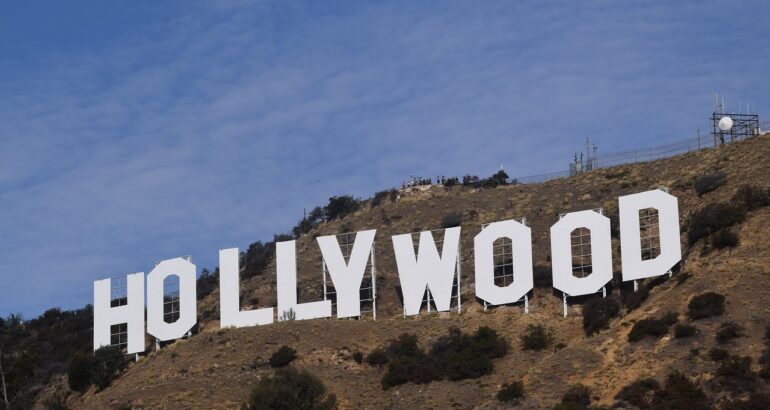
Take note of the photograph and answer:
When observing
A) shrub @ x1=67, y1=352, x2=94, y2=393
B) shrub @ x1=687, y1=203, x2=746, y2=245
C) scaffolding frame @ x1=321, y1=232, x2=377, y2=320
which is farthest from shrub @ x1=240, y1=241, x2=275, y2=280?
shrub @ x1=687, y1=203, x2=746, y2=245

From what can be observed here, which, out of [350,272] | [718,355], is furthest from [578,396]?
[350,272]

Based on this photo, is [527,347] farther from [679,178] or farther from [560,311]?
[679,178]

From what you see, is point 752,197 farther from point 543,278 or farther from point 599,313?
point 543,278

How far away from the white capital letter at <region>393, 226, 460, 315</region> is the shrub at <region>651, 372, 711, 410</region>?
1786 centimetres

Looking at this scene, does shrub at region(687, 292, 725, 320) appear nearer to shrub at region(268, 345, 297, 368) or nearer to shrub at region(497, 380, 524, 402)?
shrub at region(497, 380, 524, 402)

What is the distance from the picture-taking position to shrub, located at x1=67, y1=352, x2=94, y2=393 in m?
80.9

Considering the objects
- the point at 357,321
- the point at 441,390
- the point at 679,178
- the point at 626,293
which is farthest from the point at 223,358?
the point at 679,178

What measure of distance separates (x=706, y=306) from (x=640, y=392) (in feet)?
23.5

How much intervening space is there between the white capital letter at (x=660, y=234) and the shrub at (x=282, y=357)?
1672cm

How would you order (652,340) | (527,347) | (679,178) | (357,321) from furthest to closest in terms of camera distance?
(679,178) < (357,321) < (527,347) < (652,340)

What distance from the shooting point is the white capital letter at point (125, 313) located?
8294cm

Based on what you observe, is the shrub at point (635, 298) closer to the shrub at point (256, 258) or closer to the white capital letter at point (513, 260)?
the white capital letter at point (513, 260)

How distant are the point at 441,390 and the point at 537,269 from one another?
14.1 m

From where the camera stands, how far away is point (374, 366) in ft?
241
